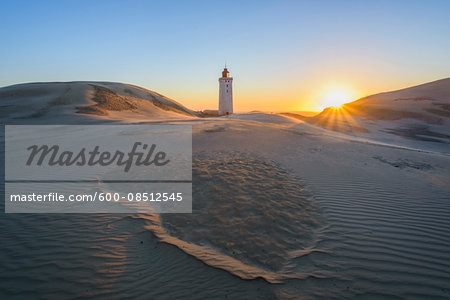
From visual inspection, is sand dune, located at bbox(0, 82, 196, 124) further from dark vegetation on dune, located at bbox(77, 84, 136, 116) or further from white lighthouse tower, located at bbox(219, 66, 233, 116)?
white lighthouse tower, located at bbox(219, 66, 233, 116)

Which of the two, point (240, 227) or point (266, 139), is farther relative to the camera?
point (266, 139)

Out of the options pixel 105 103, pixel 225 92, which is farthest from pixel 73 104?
pixel 225 92

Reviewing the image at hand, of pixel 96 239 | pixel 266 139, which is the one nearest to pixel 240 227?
pixel 96 239

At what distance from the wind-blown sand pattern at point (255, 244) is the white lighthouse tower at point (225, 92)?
138 feet

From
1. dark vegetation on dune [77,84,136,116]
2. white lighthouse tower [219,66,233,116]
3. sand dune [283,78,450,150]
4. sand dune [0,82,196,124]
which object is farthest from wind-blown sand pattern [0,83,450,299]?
white lighthouse tower [219,66,233,116]

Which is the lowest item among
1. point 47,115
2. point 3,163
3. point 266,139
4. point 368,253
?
point 368,253

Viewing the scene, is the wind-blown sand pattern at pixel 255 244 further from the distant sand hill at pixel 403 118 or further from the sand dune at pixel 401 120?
the distant sand hill at pixel 403 118

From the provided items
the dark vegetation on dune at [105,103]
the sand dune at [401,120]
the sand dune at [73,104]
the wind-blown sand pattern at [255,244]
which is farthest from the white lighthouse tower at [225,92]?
the wind-blown sand pattern at [255,244]

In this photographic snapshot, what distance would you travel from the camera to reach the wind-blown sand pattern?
10.6 feet

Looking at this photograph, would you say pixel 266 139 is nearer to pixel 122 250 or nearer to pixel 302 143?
pixel 302 143

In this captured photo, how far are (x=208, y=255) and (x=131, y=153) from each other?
25.6 ft

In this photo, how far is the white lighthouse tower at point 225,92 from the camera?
158 ft

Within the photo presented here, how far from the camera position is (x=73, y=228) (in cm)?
462

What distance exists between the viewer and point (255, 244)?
436 cm
